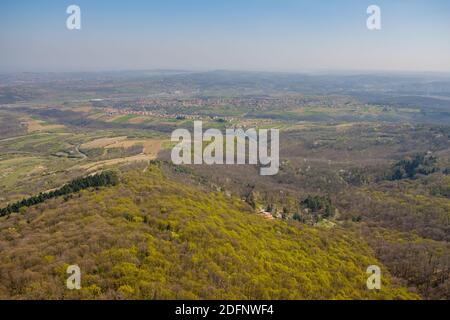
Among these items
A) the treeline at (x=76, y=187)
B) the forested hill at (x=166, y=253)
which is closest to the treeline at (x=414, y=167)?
the forested hill at (x=166, y=253)

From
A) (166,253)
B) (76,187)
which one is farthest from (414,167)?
(166,253)

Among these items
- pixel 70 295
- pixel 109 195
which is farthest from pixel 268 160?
pixel 70 295

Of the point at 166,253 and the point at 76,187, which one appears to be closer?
the point at 166,253

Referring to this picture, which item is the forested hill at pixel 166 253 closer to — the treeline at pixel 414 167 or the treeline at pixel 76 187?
the treeline at pixel 76 187

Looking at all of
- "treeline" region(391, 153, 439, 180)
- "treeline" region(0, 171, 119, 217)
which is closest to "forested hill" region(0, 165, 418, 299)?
"treeline" region(0, 171, 119, 217)

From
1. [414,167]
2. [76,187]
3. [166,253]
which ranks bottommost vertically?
[414,167]

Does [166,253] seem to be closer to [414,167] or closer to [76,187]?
[76,187]

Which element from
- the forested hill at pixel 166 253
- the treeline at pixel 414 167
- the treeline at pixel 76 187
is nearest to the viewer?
the forested hill at pixel 166 253

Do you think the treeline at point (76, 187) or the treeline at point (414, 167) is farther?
the treeline at point (414, 167)
